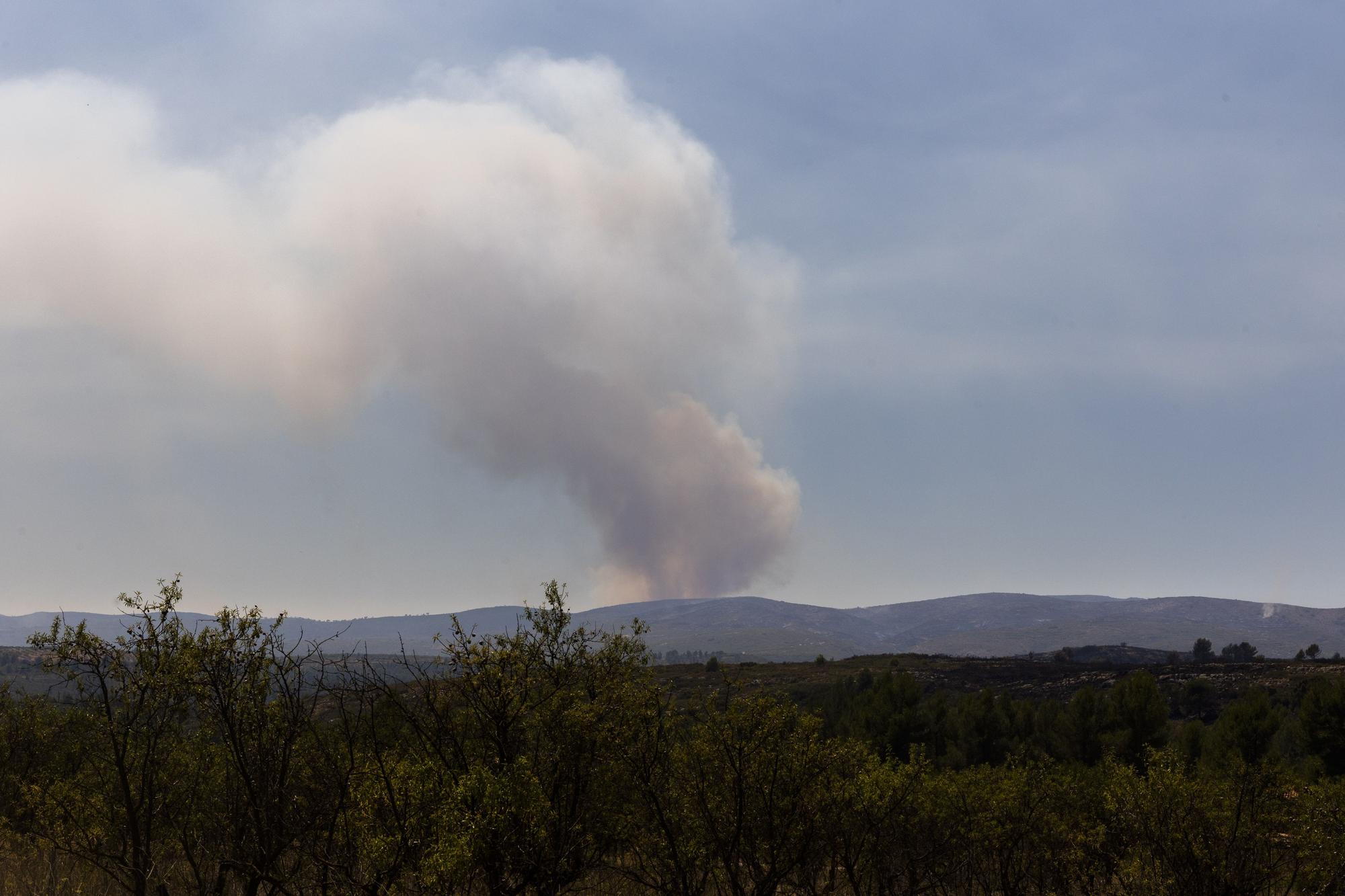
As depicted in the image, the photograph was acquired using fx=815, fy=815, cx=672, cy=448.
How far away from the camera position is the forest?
65.3 feet

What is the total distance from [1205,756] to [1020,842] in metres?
51.6

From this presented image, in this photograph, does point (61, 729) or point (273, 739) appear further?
point (61, 729)

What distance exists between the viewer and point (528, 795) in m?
19.7

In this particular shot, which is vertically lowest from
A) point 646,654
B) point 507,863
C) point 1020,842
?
point 1020,842

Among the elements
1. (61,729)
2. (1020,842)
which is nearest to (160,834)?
(61,729)

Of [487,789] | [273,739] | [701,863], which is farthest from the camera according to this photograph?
[701,863]

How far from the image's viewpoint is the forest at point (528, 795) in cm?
1989

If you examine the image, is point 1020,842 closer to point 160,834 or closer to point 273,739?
point 273,739

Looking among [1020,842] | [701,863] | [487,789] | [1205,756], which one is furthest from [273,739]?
[1205,756]

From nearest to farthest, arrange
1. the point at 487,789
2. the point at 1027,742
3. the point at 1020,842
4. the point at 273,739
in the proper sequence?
the point at 487,789, the point at 273,739, the point at 1020,842, the point at 1027,742

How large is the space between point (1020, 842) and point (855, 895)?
15136 millimetres

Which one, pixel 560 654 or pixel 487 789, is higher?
pixel 560 654

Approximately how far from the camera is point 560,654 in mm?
24188

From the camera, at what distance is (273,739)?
22125 mm
